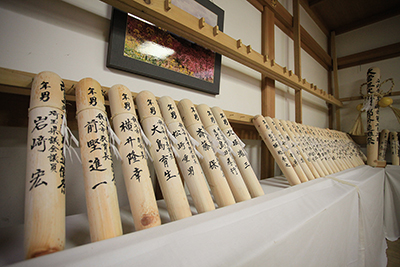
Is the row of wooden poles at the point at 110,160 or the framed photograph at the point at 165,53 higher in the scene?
the framed photograph at the point at 165,53

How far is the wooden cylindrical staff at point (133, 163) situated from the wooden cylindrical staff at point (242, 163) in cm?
33

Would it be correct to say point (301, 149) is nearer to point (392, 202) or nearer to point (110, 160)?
point (110, 160)

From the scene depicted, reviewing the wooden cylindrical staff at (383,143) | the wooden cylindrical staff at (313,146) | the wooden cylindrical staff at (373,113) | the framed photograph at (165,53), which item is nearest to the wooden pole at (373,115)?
the wooden cylindrical staff at (373,113)

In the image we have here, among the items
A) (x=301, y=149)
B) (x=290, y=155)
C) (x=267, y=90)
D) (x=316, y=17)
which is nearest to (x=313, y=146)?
(x=301, y=149)

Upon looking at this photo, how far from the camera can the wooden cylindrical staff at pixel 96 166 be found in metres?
0.33

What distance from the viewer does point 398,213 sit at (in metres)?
1.46

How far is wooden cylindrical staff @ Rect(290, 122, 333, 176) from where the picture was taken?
980 millimetres

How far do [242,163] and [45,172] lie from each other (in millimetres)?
529

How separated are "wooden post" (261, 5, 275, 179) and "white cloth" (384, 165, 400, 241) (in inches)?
37.8

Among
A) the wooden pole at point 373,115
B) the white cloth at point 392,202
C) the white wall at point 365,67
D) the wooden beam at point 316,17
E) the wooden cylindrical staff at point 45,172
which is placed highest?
the wooden beam at point 316,17

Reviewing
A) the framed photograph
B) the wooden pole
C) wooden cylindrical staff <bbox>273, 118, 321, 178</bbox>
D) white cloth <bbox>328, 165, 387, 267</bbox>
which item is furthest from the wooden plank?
the wooden pole

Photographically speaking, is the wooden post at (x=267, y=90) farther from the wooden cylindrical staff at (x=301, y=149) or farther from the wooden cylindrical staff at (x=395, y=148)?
the wooden cylindrical staff at (x=395, y=148)

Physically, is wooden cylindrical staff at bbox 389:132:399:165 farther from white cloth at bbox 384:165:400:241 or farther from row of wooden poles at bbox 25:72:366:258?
row of wooden poles at bbox 25:72:366:258

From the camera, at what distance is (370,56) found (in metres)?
2.25
